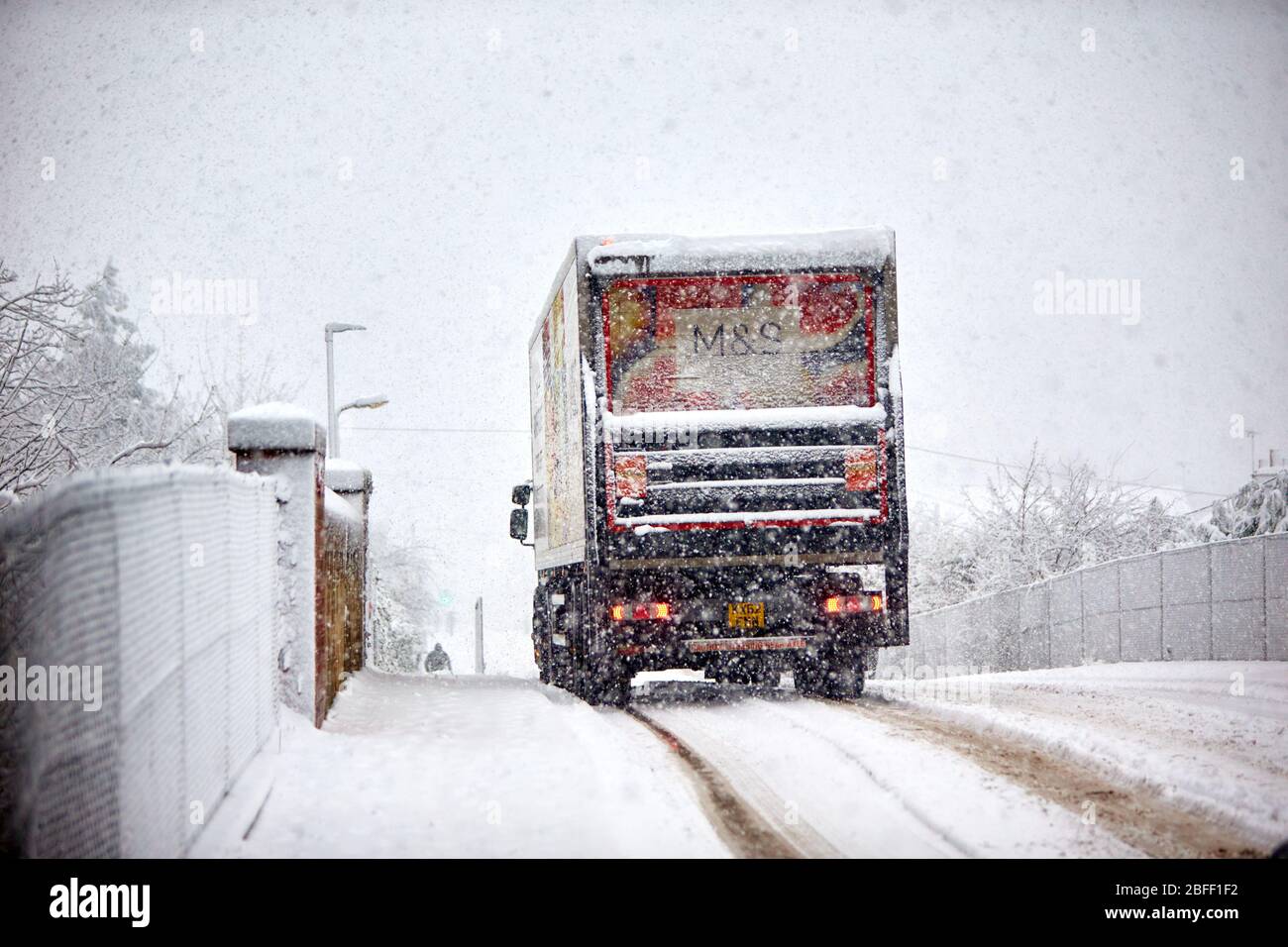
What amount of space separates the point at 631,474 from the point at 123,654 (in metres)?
6.90

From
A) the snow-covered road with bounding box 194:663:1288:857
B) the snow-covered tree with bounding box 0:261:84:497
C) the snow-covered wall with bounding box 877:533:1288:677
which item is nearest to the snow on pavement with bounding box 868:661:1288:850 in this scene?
the snow-covered road with bounding box 194:663:1288:857

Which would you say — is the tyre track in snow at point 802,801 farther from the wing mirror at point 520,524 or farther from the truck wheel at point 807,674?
the wing mirror at point 520,524

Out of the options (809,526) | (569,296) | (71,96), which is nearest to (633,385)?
(569,296)

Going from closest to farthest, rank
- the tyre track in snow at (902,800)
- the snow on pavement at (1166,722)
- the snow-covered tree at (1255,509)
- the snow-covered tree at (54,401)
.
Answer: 1. the tyre track in snow at (902,800)
2. the snow on pavement at (1166,722)
3. the snow-covered tree at (54,401)
4. the snow-covered tree at (1255,509)

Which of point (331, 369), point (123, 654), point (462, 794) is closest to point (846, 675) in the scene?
point (462, 794)

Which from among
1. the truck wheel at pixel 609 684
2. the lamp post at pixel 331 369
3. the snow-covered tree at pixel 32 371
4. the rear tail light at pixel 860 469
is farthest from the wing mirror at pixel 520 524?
the lamp post at pixel 331 369

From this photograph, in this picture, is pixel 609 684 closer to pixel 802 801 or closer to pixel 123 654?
pixel 802 801

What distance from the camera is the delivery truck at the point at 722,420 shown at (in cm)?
1057

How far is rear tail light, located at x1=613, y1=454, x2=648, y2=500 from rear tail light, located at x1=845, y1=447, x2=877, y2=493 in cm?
169

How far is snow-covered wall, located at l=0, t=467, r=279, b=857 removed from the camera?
361cm

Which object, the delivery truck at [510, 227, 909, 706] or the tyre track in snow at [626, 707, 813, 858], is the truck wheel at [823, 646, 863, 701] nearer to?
the delivery truck at [510, 227, 909, 706]

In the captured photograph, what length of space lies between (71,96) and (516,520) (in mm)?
24005

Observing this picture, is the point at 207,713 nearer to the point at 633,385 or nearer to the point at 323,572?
the point at 323,572

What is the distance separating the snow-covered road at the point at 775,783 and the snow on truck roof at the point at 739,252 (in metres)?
3.64
